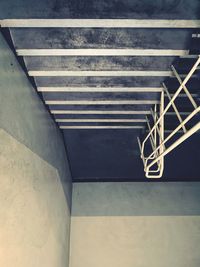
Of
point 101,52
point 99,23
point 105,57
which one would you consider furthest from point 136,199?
point 99,23

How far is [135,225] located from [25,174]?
9.47 ft

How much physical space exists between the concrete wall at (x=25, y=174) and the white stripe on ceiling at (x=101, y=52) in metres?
0.15

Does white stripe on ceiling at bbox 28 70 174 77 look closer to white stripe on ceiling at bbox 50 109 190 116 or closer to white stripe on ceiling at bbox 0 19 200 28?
white stripe on ceiling at bbox 0 19 200 28

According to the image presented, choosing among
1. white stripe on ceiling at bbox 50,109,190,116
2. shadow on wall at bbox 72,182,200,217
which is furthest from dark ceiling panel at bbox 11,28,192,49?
shadow on wall at bbox 72,182,200,217

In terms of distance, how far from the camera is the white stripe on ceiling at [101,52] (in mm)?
1813

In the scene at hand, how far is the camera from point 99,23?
158cm

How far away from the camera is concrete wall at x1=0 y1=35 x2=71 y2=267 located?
1521 mm

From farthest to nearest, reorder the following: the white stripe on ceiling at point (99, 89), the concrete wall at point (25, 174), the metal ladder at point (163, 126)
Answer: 1. the white stripe on ceiling at point (99, 89)
2. the concrete wall at point (25, 174)
3. the metal ladder at point (163, 126)

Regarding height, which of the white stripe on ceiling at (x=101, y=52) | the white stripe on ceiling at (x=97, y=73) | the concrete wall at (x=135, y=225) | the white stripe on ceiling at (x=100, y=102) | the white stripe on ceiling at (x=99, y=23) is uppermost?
the white stripe on ceiling at (x=100, y=102)

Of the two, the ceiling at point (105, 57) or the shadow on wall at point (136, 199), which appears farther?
the shadow on wall at point (136, 199)

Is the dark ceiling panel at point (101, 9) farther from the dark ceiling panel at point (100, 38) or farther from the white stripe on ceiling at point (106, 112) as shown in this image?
the white stripe on ceiling at point (106, 112)

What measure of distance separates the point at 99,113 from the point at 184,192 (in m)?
2.43

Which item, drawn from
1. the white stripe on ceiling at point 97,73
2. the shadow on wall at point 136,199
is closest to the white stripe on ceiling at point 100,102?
the white stripe on ceiling at point 97,73

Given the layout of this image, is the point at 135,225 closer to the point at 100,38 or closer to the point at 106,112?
the point at 106,112
